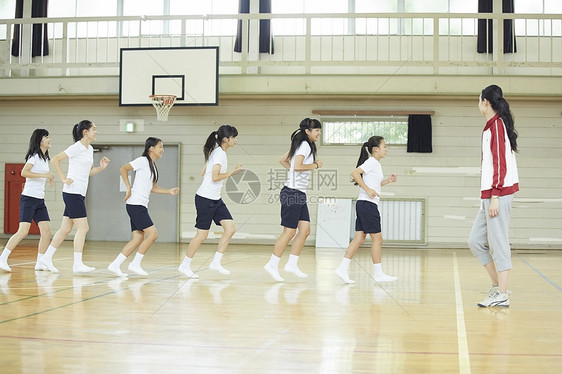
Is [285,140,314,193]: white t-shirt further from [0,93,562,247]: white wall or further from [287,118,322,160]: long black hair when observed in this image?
[0,93,562,247]: white wall

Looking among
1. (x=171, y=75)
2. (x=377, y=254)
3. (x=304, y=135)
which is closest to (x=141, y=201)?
(x=304, y=135)

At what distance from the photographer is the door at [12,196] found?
455 inches

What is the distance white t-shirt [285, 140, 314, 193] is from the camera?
5.39 metres

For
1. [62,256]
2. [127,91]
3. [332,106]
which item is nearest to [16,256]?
[62,256]

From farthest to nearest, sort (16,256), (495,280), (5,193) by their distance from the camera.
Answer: (5,193) → (16,256) → (495,280)

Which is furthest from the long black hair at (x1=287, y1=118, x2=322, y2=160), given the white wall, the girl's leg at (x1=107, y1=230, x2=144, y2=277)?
the white wall

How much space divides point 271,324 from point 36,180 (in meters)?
3.65

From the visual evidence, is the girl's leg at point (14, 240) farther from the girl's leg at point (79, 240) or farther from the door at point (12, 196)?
the door at point (12, 196)

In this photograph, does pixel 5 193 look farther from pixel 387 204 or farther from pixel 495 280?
pixel 495 280

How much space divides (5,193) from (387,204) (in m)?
6.89

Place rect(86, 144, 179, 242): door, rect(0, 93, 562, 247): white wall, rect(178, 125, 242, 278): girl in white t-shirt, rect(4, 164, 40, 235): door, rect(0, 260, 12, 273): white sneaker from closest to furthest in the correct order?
rect(178, 125, 242, 278): girl in white t-shirt
rect(0, 260, 12, 273): white sneaker
rect(0, 93, 562, 247): white wall
rect(86, 144, 179, 242): door
rect(4, 164, 40, 235): door

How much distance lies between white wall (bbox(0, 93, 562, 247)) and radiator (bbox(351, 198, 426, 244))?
15 centimetres

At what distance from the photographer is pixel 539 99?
10336mm

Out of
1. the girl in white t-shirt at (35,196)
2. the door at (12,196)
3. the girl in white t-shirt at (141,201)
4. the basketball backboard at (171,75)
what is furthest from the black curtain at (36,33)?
the girl in white t-shirt at (141,201)
